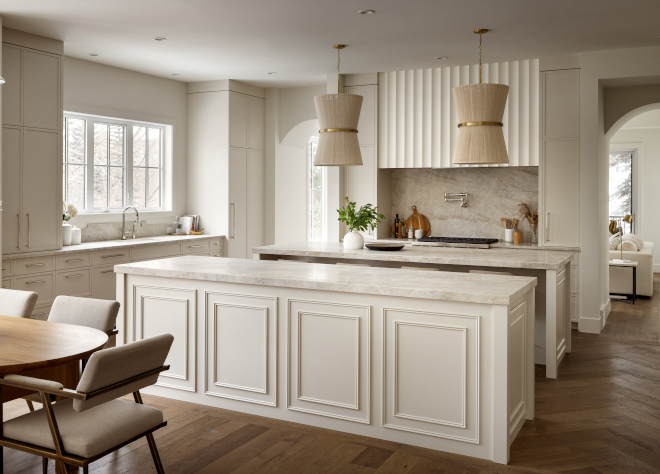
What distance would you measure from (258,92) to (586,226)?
184 inches

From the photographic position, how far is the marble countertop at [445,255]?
4.55 m

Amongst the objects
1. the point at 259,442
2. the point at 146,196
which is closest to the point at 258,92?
the point at 146,196

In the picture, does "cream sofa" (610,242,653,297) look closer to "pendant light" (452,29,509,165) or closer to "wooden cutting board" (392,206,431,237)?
"wooden cutting board" (392,206,431,237)

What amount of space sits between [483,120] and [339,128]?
1.17 meters

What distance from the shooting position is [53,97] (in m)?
5.63

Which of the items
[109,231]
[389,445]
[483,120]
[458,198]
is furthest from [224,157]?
[389,445]

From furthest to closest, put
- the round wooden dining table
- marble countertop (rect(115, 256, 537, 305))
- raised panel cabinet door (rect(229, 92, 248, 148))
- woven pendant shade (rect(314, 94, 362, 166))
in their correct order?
raised panel cabinet door (rect(229, 92, 248, 148)), woven pendant shade (rect(314, 94, 362, 166)), marble countertop (rect(115, 256, 537, 305)), the round wooden dining table

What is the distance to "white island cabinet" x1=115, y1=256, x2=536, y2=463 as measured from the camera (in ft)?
10.0

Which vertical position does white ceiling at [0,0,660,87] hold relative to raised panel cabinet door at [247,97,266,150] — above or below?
above

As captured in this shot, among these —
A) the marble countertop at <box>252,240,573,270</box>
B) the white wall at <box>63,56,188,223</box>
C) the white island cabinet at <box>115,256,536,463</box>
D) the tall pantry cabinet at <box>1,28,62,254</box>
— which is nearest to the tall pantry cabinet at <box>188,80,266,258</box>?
the white wall at <box>63,56,188,223</box>

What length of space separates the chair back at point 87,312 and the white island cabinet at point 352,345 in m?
0.71

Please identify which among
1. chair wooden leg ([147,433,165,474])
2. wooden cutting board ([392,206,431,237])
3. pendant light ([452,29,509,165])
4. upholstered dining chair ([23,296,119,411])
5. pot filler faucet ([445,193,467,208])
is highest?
pendant light ([452,29,509,165])

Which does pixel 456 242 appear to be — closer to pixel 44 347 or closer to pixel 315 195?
pixel 315 195

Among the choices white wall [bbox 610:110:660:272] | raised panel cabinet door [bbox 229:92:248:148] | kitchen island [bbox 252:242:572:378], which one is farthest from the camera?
white wall [bbox 610:110:660:272]
